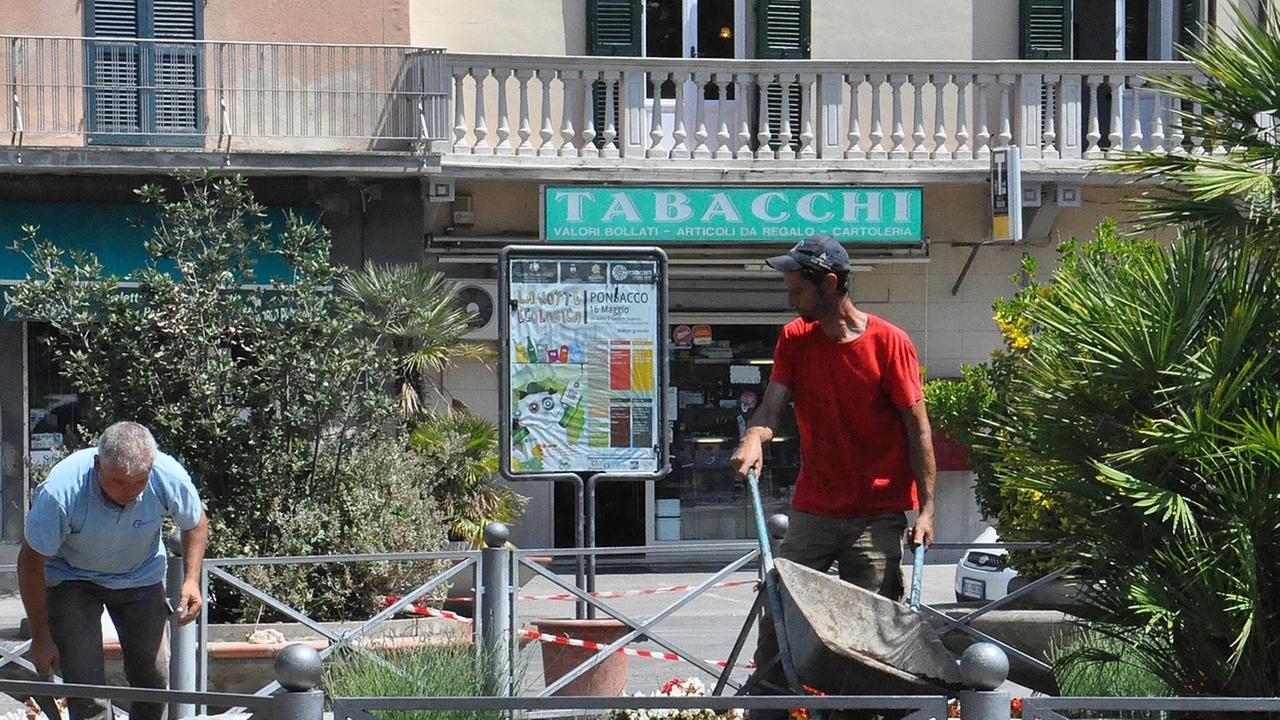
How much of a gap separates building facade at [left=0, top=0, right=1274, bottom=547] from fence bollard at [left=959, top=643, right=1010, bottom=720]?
40.1 feet

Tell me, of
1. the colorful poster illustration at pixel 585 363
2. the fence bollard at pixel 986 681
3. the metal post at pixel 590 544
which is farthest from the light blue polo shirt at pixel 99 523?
the colorful poster illustration at pixel 585 363

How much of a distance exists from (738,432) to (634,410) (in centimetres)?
755

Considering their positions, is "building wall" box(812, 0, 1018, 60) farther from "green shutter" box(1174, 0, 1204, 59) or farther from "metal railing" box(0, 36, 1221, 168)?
"green shutter" box(1174, 0, 1204, 59)

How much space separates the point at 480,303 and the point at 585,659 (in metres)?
8.61

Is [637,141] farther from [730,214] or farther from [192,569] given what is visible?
[192,569]

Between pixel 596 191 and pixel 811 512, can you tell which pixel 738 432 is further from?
pixel 811 512

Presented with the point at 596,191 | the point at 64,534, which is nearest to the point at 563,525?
the point at 596,191

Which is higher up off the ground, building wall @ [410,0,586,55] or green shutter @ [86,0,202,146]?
building wall @ [410,0,586,55]

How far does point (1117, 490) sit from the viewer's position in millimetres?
4727

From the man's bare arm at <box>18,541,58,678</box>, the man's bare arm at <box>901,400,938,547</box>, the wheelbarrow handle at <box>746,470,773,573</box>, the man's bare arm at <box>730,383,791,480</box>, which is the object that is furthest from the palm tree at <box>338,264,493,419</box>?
the wheelbarrow handle at <box>746,470,773,573</box>

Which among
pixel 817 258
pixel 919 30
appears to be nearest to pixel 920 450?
pixel 817 258

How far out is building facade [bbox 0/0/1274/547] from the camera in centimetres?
1526

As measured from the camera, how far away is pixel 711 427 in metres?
17.0

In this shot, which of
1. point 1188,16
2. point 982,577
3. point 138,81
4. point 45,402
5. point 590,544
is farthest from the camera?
point 1188,16
